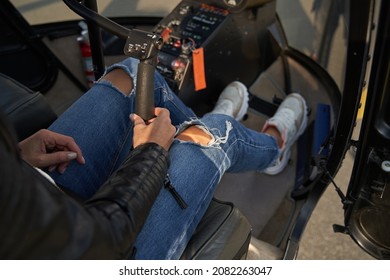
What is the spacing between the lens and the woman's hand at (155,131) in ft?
2.52

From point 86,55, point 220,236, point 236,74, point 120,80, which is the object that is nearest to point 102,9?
point 86,55

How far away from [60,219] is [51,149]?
0.42 meters

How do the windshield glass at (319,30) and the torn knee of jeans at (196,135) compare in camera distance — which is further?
the windshield glass at (319,30)

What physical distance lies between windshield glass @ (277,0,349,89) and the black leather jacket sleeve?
1132 mm

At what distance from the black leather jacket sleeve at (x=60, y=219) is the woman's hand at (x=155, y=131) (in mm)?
146

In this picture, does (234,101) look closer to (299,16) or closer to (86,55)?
(299,16)

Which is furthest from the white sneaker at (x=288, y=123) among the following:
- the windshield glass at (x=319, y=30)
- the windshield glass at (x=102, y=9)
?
the windshield glass at (x=102, y=9)

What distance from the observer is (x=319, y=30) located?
1645 mm

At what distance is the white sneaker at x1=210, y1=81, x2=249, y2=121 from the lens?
1485 millimetres

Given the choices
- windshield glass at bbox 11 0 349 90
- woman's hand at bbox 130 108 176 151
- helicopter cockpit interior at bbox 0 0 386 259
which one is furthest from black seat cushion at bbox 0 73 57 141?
windshield glass at bbox 11 0 349 90

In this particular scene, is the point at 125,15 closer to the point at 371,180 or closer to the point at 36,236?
the point at 371,180

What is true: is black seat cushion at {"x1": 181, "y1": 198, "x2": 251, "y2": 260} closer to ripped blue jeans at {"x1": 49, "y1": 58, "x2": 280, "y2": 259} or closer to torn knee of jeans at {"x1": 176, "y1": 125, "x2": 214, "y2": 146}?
ripped blue jeans at {"x1": 49, "y1": 58, "x2": 280, "y2": 259}

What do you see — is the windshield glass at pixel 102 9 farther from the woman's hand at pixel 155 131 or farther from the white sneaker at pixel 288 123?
the woman's hand at pixel 155 131

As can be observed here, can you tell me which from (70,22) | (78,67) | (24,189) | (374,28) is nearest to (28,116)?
(24,189)
